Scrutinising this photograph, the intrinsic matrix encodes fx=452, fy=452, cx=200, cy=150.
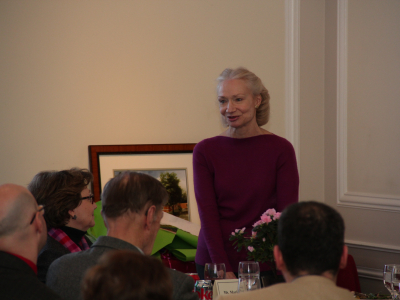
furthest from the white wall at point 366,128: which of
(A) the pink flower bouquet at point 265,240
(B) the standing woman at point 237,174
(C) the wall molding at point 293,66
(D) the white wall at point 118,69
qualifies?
(A) the pink flower bouquet at point 265,240

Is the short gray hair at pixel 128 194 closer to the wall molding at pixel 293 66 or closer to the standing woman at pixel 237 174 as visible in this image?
the standing woman at pixel 237 174

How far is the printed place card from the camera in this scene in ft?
6.05

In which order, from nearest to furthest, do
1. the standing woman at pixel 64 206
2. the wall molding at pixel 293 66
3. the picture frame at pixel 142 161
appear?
the standing woman at pixel 64 206
the picture frame at pixel 142 161
the wall molding at pixel 293 66

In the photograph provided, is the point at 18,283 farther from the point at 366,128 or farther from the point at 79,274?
the point at 366,128

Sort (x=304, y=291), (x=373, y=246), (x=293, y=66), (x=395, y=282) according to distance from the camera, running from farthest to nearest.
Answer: (x=293, y=66), (x=373, y=246), (x=395, y=282), (x=304, y=291)

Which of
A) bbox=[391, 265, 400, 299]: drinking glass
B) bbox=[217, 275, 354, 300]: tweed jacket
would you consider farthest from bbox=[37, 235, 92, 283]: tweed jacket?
bbox=[391, 265, 400, 299]: drinking glass

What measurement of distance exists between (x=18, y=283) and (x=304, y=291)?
830 millimetres

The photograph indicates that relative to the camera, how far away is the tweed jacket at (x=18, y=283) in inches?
51.6

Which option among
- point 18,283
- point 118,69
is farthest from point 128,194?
point 118,69

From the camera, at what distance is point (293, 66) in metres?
4.14

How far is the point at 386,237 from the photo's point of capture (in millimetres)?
3656

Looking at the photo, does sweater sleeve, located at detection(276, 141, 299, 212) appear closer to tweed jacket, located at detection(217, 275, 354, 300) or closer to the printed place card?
the printed place card

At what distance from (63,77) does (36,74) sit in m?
0.19

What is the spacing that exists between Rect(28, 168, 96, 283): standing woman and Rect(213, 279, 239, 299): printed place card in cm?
73
